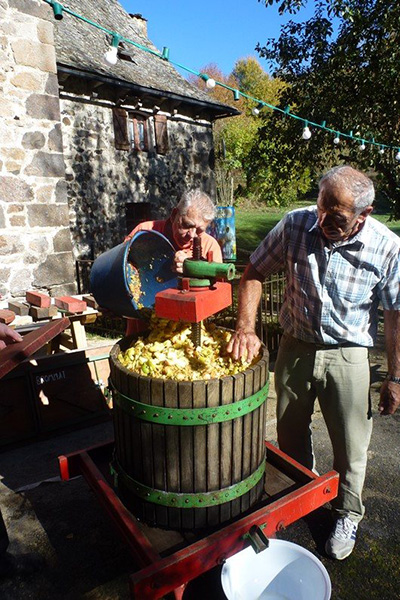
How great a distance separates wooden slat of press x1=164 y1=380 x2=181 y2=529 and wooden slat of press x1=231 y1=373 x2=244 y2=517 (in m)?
0.28

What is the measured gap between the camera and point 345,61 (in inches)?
323

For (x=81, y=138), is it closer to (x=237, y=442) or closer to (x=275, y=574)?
(x=237, y=442)

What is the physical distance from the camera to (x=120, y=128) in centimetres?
1005

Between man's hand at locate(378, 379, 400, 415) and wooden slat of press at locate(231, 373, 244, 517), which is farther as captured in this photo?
man's hand at locate(378, 379, 400, 415)

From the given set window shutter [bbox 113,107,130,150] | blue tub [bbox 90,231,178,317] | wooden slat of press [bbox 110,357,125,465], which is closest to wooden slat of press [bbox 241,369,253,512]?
wooden slat of press [bbox 110,357,125,465]

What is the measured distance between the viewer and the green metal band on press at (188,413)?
191cm

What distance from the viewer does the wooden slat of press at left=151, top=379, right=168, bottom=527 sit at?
6.29 ft

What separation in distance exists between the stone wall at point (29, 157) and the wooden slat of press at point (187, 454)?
155 inches

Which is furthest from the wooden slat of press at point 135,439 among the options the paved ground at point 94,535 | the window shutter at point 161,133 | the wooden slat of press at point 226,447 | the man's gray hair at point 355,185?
the window shutter at point 161,133

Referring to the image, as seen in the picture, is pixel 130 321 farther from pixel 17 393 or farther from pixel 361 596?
pixel 361 596

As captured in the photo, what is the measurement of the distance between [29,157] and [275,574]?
4.90 metres

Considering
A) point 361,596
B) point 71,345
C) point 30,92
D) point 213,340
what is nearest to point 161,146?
point 30,92

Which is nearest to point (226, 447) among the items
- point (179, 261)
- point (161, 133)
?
point (179, 261)

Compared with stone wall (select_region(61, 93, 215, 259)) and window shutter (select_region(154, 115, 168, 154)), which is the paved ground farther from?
window shutter (select_region(154, 115, 168, 154))
